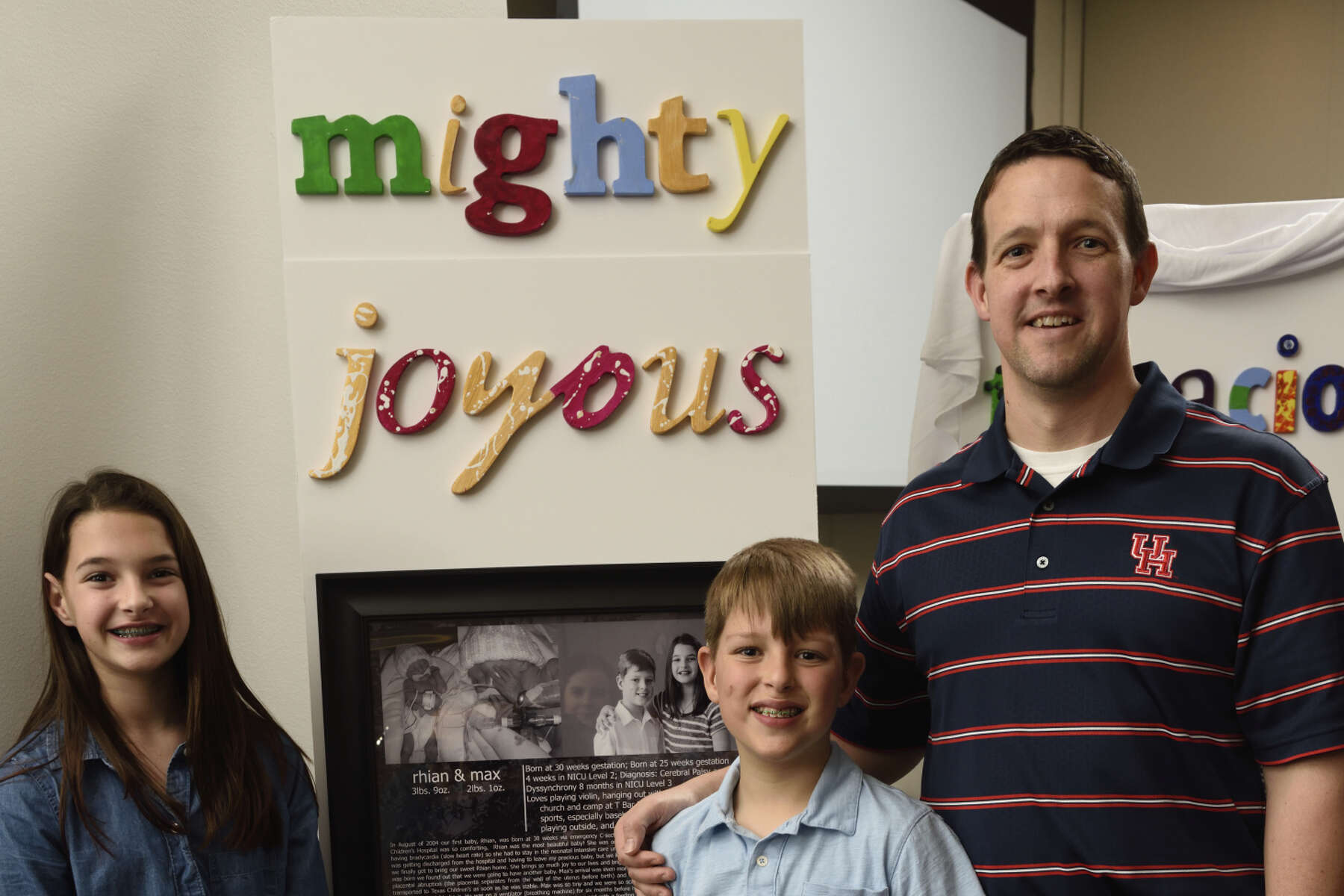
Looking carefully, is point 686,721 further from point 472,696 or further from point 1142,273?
point 1142,273

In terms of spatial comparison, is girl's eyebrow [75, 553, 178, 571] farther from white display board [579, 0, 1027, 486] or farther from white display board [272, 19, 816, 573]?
white display board [579, 0, 1027, 486]

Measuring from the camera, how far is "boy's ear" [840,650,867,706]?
1432 millimetres

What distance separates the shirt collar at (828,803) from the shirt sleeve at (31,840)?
0.92 m

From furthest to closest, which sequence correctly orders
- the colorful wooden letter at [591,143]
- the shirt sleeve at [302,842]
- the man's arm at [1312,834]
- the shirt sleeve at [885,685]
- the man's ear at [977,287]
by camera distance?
the colorful wooden letter at [591,143], the shirt sleeve at [302,842], the shirt sleeve at [885,685], the man's ear at [977,287], the man's arm at [1312,834]

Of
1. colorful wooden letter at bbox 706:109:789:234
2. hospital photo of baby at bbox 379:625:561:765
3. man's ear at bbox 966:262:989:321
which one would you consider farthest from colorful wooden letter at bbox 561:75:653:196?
hospital photo of baby at bbox 379:625:561:765

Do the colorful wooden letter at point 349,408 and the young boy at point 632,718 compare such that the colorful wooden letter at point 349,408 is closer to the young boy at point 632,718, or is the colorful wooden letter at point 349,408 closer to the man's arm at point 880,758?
the young boy at point 632,718

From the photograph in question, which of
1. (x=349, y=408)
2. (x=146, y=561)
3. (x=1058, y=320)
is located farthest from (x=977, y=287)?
(x=146, y=561)

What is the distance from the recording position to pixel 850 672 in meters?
1.44

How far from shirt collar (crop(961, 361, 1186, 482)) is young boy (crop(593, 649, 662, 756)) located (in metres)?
0.73

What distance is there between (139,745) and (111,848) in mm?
155

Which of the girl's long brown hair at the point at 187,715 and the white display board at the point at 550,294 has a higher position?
the white display board at the point at 550,294

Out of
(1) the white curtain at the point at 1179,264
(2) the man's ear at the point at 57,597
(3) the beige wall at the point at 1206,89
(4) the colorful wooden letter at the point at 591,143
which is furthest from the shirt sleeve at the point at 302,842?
(3) the beige wall at the point at 1206,89

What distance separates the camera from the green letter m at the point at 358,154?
5.95 feet

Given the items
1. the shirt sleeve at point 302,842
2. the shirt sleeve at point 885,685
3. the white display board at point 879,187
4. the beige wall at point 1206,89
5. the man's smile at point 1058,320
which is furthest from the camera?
the beige wall at point 1206,89
